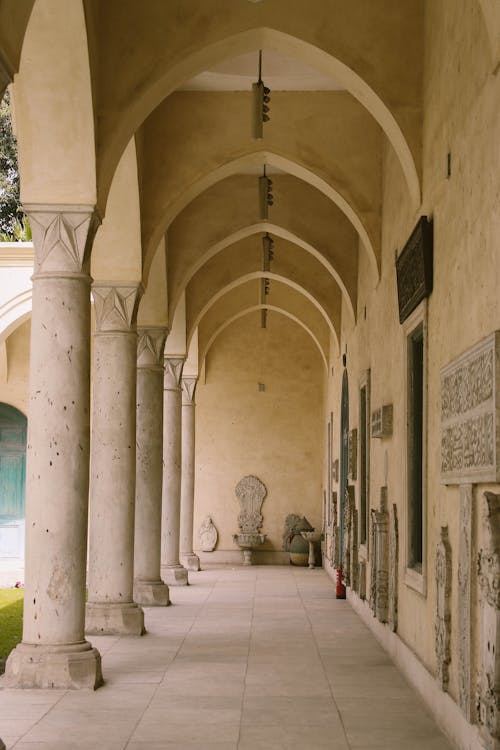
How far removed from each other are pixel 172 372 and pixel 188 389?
390 centimetres

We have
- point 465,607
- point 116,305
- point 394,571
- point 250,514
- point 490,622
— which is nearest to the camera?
point 490,622

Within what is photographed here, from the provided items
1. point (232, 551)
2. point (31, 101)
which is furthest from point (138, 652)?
point (232, 551)

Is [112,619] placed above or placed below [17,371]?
below

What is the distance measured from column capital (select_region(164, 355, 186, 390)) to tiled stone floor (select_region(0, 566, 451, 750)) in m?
5.35

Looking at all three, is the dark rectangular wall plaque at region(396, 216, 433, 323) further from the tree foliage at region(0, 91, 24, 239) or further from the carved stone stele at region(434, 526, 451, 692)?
the tree foliage at region(0, 91, 24, 239)

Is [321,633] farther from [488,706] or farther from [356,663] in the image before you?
[488,706]

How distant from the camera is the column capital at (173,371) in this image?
17.5m

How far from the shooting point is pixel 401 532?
9500 millimetres

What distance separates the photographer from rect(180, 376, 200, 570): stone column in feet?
67.0

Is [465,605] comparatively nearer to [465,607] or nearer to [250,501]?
[465,607]

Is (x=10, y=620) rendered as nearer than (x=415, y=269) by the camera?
No

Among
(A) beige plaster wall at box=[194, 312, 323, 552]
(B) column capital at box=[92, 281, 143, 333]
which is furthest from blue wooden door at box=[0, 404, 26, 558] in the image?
(B) column capital at box=[92, 281, 143, 333]

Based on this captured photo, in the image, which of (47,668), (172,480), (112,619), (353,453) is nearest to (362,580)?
(353,453)

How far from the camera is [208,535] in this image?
23844 millimetres
